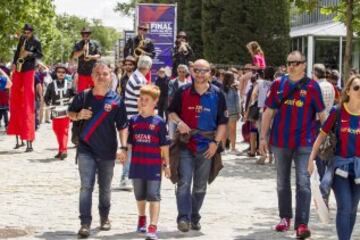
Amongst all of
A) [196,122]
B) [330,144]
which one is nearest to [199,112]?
[196,122]

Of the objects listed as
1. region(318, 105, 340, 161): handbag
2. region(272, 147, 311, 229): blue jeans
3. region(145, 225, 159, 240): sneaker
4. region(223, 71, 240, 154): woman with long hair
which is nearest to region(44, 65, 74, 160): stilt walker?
region(223, 71, 240, 154): woman with long hair

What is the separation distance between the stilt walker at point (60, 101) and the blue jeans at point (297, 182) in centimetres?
725

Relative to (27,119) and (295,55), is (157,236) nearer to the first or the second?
(295,55)

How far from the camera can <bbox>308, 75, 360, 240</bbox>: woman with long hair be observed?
313 inches

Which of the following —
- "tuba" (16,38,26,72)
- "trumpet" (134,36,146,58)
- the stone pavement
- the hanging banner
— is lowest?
the stone pavement

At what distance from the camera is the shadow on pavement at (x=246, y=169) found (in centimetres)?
1493

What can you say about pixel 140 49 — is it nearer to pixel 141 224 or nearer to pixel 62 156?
pixel 62 156

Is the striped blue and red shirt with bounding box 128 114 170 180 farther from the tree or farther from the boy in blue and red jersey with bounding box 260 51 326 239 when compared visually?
the tree

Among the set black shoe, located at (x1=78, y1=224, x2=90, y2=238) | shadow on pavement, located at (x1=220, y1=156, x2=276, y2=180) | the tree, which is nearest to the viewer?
black shoe, located at (x1=78, y1=224, x2=90, y2=238)

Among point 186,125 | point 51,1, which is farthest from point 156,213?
point 51,1

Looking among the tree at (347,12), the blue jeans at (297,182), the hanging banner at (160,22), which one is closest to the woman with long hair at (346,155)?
Answer: the blue jeans at (297,182)

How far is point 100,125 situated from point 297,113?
208 centimetres

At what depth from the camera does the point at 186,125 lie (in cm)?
936

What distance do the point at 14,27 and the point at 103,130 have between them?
1416 cm
